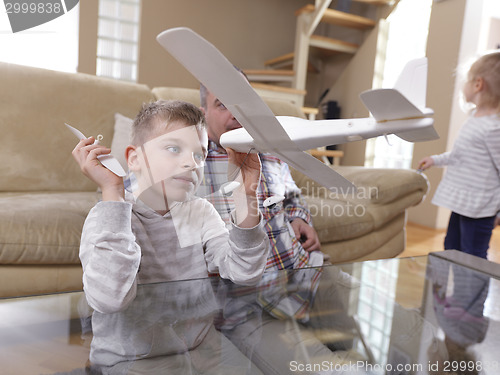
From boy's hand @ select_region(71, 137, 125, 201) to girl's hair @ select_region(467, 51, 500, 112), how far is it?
1.21 metres

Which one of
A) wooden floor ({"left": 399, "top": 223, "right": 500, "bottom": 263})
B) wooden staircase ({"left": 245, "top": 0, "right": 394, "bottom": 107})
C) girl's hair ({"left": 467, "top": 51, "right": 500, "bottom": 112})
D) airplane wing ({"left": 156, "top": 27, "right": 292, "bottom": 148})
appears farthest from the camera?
wooden staircase ({"left": 245, "top": 0, "right": 394, "bottom": 107})

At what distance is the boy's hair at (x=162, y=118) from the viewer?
44 centimetres

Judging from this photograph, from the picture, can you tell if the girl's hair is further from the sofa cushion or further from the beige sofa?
the sofa cushion

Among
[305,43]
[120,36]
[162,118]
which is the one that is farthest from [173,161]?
[120,36]

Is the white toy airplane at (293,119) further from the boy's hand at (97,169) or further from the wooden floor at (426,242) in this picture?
the wooden floor at (426,242)

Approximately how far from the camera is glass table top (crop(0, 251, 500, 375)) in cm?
39

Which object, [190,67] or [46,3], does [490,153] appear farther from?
[46,3]

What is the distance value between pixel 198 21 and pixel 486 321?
3209mm

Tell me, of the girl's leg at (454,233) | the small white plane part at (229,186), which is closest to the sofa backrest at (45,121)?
the small white plane part at (229,186)

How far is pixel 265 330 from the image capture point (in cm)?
47

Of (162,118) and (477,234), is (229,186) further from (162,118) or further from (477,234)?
(477,234)

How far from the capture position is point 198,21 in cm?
326

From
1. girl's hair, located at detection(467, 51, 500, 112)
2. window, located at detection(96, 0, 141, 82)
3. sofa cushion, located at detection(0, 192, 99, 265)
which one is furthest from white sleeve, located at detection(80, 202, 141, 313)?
window, located at detection(96, 0, 141, 82)

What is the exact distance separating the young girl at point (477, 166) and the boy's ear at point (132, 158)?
108cm
